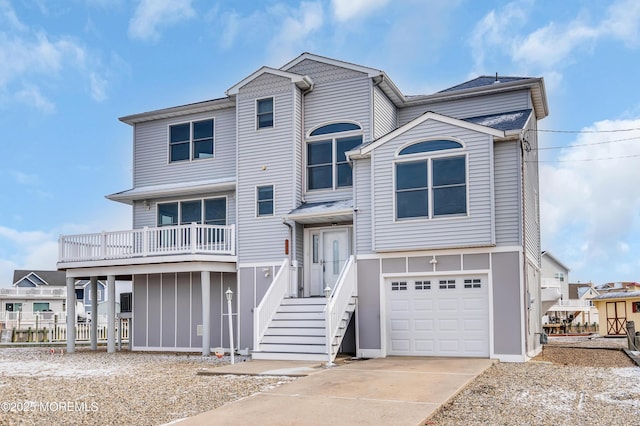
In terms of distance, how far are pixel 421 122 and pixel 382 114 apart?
3.16 meters

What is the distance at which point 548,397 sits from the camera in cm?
990

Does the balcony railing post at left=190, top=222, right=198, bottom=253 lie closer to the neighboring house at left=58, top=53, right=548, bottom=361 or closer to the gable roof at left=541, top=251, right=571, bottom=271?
the neighboring house at left=58, top=53, right=548, bottom=361

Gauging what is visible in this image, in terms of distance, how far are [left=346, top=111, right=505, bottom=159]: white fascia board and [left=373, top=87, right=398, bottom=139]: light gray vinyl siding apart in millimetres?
1681

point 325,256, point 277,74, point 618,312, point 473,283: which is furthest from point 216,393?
point 618,312

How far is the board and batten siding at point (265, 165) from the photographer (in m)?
18.7

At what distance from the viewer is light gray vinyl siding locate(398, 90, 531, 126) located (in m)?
18.5

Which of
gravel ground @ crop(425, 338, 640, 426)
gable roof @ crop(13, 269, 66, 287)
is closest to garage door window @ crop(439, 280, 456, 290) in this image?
gravel ground @ crop(425, 338, 640, 426)

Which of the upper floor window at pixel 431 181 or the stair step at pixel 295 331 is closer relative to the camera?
the stair step at pixel 295 331

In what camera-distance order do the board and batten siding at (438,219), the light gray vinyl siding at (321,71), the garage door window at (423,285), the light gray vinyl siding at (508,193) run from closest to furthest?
the light gray vinyl siding at (508,193) → the board and batten siding at (438,219) → the garage door window at (423,285) → the light gray vinyl siding at (321,71)

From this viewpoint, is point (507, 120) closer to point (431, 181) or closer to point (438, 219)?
point (431, 181)

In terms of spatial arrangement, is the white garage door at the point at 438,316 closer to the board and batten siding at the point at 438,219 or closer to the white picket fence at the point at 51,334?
the board and batten siding at the point at 438,219

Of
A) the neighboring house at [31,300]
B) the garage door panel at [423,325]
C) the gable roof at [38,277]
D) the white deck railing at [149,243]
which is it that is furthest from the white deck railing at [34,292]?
the garage door panel at [423,325]

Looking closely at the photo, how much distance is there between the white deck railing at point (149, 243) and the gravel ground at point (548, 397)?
8.56 meters

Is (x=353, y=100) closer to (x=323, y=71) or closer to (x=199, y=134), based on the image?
(x=323, y=71)
